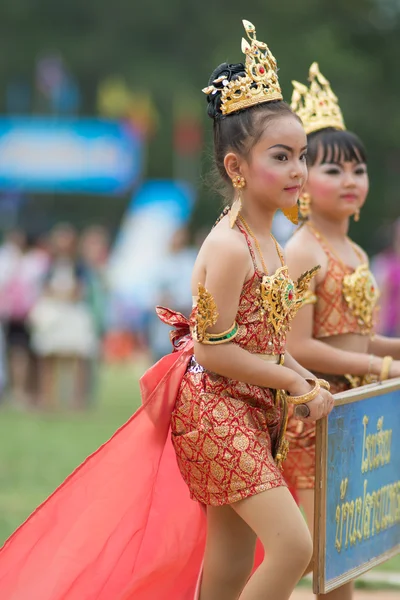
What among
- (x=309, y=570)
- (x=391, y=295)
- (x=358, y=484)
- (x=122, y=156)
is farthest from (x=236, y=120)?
(x=122, y=156)

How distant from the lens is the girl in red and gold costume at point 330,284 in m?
4.41

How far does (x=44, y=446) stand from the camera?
9.69m

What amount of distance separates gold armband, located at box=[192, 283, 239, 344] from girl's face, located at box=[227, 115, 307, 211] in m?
0.40

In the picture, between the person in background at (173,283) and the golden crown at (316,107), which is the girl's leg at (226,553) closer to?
the golden crown at (316,107)

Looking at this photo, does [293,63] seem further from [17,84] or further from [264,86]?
[264,86]

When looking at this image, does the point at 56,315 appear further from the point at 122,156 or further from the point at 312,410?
the point at 122,156

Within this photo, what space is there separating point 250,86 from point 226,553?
1.47 meters

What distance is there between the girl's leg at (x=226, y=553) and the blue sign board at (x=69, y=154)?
30.0 metres

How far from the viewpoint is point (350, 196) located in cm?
459

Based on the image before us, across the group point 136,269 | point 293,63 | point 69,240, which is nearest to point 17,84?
point 293,63

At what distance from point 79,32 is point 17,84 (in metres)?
3.00

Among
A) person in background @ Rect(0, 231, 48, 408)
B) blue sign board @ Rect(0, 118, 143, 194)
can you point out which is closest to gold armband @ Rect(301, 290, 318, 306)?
Result: person in background @ Rect(0, 231, 48, 408)

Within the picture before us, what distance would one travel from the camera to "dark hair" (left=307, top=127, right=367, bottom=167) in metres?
4.60

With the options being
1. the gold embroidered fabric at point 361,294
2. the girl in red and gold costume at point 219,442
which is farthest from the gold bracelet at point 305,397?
the gold embroidered fabric at point 361,294
